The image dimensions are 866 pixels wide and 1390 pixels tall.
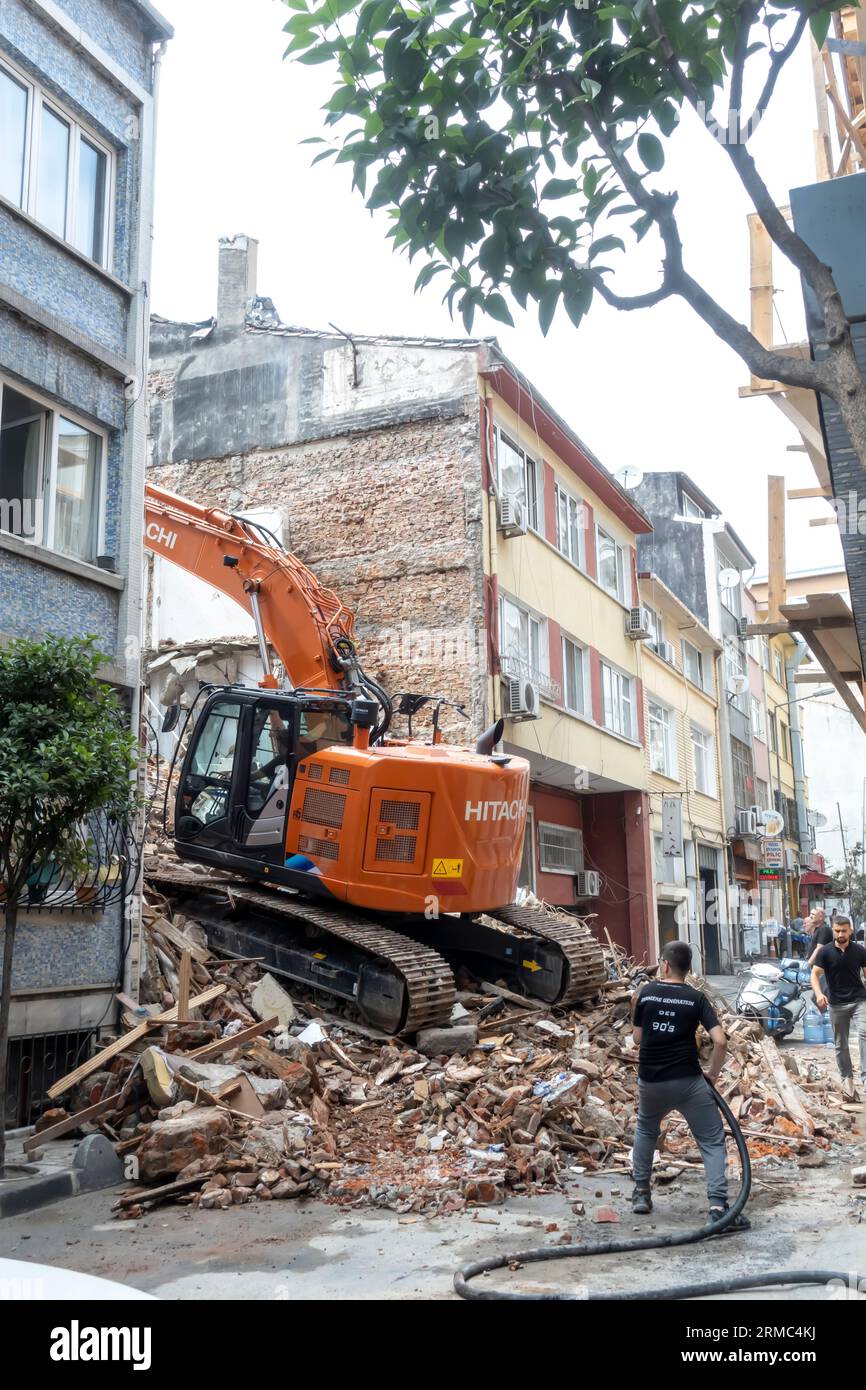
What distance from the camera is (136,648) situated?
11.3m

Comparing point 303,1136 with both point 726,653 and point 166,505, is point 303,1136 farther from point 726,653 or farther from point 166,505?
point 726,653

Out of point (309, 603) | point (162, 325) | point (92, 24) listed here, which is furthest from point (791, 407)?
point (162, 325)

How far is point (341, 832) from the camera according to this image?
12008 mm

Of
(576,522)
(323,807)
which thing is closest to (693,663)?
(576,522)

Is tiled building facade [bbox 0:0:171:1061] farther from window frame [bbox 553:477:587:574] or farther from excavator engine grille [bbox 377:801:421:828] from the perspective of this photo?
window frame [bbox 553:477:587:574]

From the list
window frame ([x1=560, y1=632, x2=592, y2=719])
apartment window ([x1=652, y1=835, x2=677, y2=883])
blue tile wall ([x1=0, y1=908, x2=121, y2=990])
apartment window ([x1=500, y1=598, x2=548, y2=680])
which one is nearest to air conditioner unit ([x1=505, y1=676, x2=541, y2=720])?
apartment window ([x1=500, y1=598, x2=548, y2=680])

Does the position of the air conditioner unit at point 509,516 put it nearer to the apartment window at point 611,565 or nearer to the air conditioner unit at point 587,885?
the apartment window at point 611,565

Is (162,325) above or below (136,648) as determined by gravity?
above

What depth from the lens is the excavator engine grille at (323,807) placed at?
39.4 feet

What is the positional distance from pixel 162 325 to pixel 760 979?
1493 cm

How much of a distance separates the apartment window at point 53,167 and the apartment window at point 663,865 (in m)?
19.0

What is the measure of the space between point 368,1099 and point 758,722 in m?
33.8

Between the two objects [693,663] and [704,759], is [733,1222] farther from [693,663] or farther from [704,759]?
[693,663]

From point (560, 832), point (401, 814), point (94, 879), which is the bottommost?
point (94, 879)
